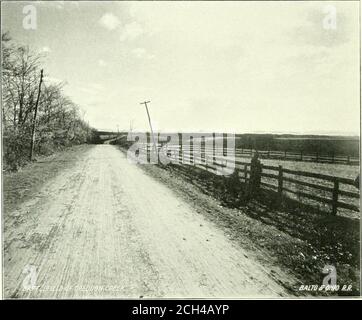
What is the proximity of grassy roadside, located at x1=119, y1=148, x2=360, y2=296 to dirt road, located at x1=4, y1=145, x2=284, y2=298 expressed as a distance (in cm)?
36

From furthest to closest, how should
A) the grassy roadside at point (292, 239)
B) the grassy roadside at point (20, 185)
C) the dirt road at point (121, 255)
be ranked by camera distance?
the grassy roadside at point (20, 185) → the grassy roadside at point (292, 239) → the dirt road at point (121, 255)

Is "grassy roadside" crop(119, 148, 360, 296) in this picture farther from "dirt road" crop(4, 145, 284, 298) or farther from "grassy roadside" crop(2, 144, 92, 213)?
"grassy roadside" crop(2, 144, 92, 213)

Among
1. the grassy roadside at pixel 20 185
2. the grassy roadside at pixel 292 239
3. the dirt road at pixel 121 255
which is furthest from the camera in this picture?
the grassy roadside at pixel 20 185

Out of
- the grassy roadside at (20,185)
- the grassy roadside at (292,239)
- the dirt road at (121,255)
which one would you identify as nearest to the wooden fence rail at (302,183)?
the grassy roadside at (292,239)

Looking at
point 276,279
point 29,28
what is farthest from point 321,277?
point 29,28

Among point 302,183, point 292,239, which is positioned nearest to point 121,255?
point 292,239

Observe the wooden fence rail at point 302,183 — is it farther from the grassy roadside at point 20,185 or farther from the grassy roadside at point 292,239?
the grassy roadside at point 20,185

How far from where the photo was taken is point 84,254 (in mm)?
5160

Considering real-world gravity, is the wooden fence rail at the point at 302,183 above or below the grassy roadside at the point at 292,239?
above

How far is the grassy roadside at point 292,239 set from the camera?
4.86 meters

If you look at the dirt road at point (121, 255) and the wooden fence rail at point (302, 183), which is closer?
the dirt road at point (121, 255)

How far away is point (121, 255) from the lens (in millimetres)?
5148

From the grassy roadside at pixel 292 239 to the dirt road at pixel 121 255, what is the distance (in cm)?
36

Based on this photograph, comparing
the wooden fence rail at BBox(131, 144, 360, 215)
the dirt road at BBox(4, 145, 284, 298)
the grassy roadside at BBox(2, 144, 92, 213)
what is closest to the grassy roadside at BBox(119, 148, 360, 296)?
the dirt road at BBox(4, 145, 284, 298)
